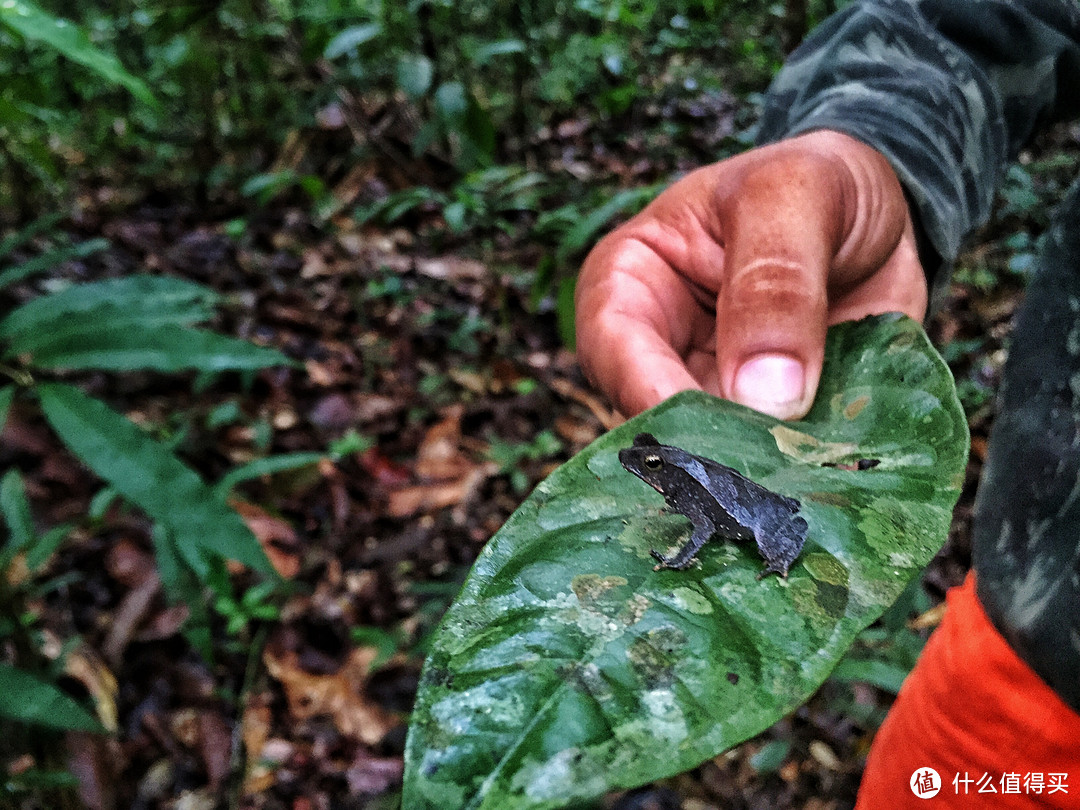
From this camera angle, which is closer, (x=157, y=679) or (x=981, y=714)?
(x=981, y=714)

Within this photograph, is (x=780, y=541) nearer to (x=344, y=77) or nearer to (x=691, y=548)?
(x=691, y=548)

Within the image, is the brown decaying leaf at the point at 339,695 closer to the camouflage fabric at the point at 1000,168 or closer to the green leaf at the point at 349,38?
the camouflage fabric at the point at 1000,168

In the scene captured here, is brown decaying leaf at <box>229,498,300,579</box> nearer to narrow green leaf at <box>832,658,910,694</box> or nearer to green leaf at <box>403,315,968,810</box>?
narrow green leaf at <box>832,658,910,694</box>

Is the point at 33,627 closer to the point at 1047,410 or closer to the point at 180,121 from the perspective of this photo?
the point at 1047,410

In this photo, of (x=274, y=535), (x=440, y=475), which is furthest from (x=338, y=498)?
(x=440, y=475)

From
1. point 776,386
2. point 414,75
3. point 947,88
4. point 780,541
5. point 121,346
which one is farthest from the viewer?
point 414,75

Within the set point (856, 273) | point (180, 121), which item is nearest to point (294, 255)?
point (180, 121)
